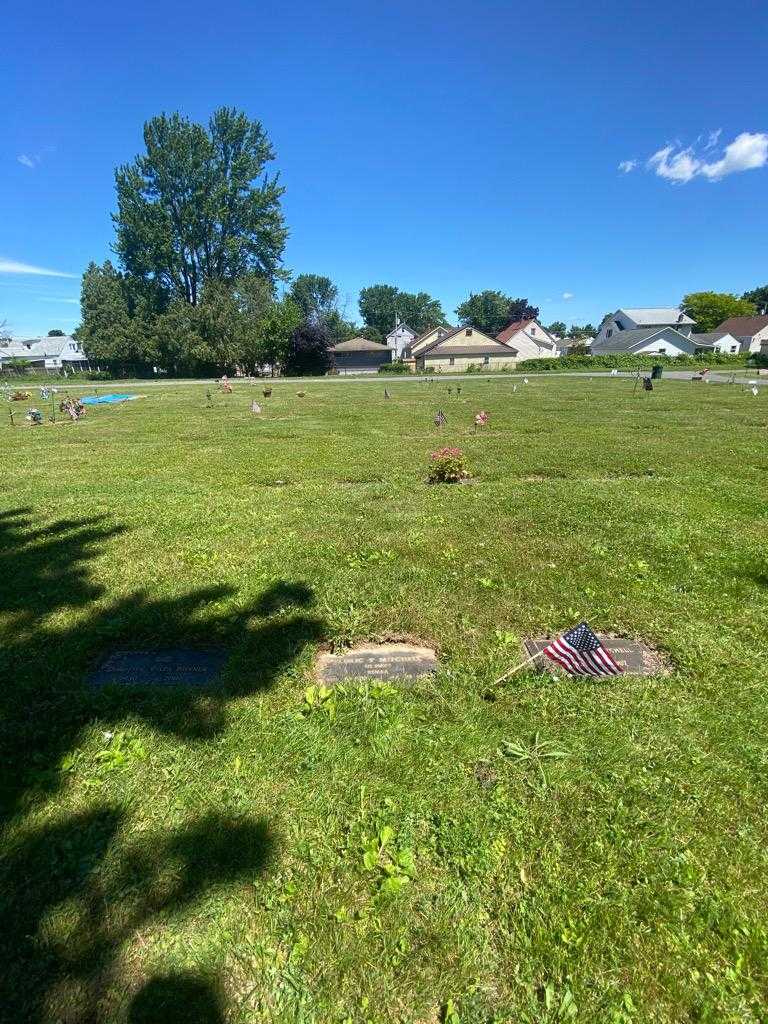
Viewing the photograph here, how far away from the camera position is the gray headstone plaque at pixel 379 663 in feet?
10.5

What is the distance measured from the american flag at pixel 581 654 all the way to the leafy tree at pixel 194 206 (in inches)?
2179

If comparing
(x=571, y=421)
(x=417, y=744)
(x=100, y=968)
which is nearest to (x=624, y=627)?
(x=417, y=744)

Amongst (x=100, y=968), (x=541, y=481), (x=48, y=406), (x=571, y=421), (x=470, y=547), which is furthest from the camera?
(x=48, y=406)

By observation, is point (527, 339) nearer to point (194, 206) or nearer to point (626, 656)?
point (194, 206)

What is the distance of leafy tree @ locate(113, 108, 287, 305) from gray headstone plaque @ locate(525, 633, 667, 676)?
2169 inches

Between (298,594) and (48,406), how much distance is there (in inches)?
894

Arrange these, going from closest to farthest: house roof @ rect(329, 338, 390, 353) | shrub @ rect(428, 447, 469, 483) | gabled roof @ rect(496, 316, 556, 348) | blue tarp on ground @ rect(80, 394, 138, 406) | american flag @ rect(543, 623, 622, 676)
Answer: american flag @ rect(543, 623, 622, 676), shrub @ rect(428, 447, 469, 483), blue tarp on ground @ rect(80, 394, 138, 406), gabled roof @ rect(496, 316, 556, 348), house roof @ rect(329, 338, 390, 353)

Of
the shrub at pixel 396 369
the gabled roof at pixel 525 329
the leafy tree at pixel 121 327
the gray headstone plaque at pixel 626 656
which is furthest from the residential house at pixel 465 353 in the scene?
the gray headstone plaque at pixel 626 656

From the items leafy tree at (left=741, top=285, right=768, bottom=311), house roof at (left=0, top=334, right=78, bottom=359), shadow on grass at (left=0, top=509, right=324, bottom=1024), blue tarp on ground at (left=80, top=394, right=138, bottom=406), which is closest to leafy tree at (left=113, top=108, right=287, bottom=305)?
blue tarp on ground at (left=80, top=394, right=138, bottom=406)

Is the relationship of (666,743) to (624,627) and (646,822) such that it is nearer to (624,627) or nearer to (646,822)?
(646,822)

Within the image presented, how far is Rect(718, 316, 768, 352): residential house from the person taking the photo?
212 feet

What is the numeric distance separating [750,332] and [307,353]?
5934cm

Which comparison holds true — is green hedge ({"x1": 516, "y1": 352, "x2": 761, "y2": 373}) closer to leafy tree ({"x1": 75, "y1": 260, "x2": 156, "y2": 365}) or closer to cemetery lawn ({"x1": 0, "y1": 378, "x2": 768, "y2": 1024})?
leafy tree ({"x1": 75, "y1": 260, "x2": 156, "y2": 365})

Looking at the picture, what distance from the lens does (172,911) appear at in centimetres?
182
